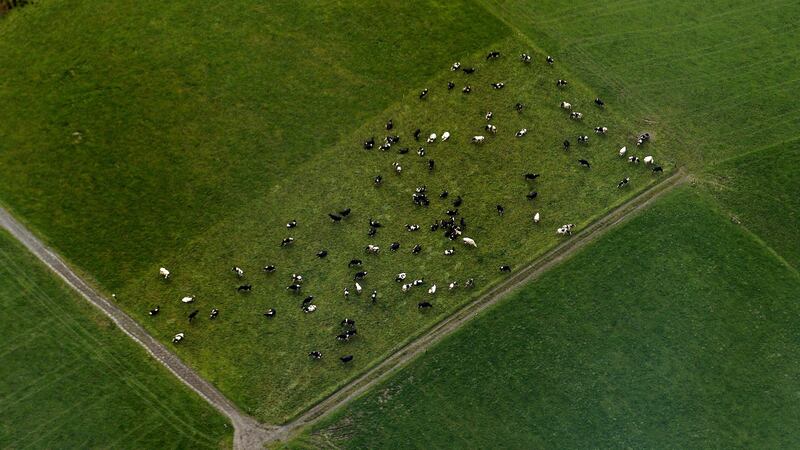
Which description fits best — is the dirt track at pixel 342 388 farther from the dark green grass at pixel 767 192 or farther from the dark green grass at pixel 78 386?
the dark green grass at pixel 767 192

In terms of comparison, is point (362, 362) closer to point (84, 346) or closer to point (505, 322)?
point (505, 322)

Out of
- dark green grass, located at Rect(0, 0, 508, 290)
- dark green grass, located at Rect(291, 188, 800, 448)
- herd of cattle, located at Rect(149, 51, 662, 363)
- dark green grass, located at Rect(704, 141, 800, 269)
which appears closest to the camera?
dark green grass, located at Rect(291, 188, 800, 448)

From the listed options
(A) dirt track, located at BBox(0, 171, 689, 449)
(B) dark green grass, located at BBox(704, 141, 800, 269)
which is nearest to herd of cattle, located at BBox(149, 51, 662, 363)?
(A) dirt track, located at BBox(0, 171, 689, 449)

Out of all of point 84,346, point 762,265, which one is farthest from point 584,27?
point 84,346

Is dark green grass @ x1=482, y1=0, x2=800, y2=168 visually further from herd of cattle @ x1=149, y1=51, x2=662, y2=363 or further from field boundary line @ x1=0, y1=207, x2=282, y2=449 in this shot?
field boundary line @ x1=0, y1=207, x2=282, y2=449

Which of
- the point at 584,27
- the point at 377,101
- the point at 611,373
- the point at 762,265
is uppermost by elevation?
the point at 584,27

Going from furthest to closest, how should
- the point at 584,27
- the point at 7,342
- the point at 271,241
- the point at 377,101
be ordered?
the point at 584,27 < the point at 377,101 < the point at 271,241 < the point at 7,342
